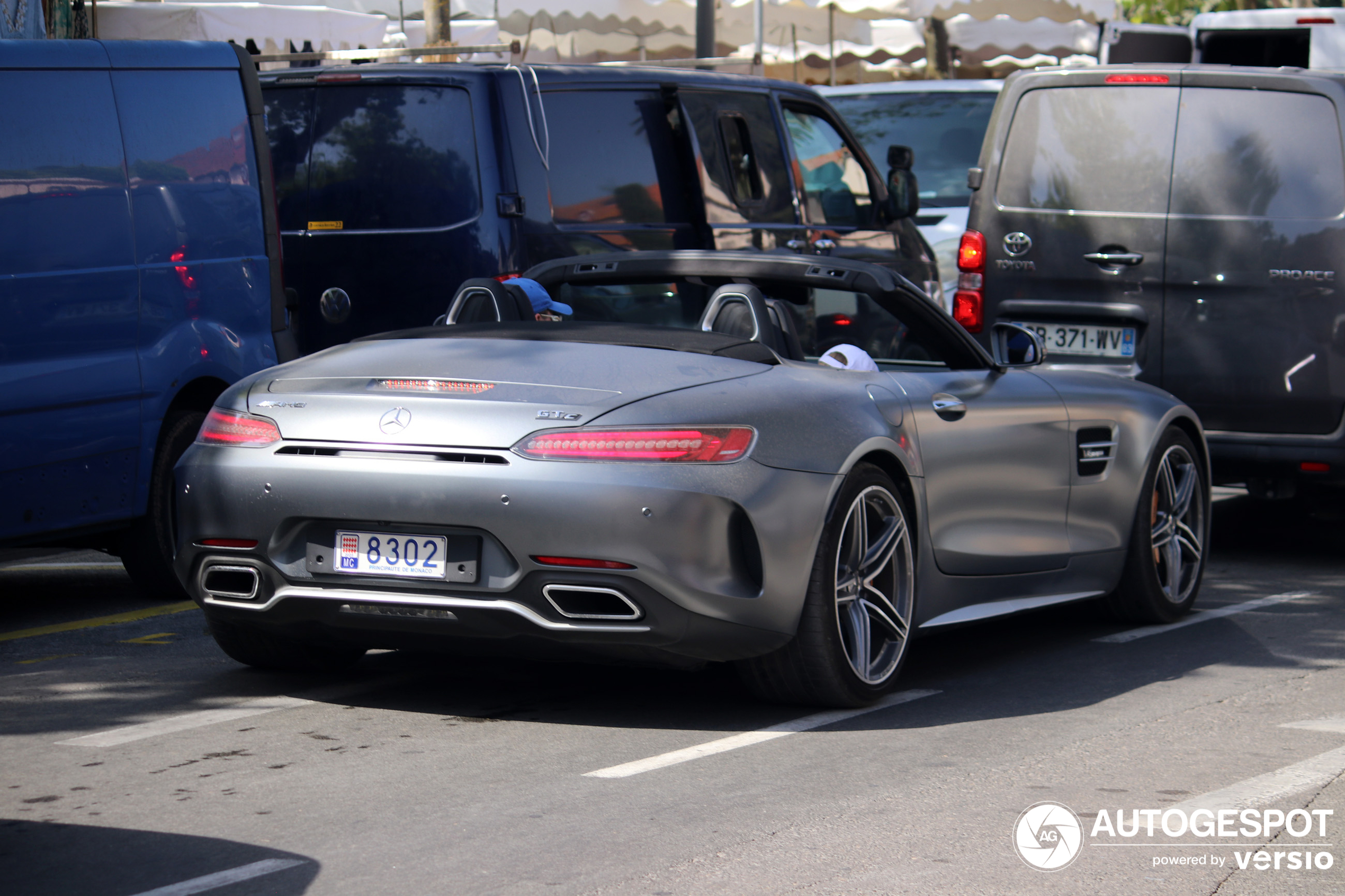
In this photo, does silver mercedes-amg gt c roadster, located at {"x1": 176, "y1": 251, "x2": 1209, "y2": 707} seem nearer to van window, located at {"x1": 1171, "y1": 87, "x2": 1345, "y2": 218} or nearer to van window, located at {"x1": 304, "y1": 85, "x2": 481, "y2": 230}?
van window, located at {"x1": 304, "y1": 85, "x2": 481, "y2": 230}

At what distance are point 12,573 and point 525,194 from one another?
291 centimetres

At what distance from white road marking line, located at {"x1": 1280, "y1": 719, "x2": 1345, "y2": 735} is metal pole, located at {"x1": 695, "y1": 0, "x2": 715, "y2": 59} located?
40.2 ft

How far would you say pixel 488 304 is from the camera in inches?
254

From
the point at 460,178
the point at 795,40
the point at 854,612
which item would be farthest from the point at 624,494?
the point at 795,40

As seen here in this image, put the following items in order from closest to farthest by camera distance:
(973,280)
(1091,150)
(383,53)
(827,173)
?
(1091,150) → (973,280) → (383,53) → (827,173)

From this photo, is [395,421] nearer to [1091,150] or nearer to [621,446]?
[621,446]

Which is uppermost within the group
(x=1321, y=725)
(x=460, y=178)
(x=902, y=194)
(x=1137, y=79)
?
(x=1137, y=79)

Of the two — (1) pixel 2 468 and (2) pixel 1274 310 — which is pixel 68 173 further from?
(2) pixel 1274 310

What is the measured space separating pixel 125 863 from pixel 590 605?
1.52 metres

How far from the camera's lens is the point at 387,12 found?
18.5 metres

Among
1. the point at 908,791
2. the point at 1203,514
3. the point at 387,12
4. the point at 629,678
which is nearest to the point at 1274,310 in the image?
the point at 1203,514

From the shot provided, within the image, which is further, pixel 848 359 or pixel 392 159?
pixel 392 159

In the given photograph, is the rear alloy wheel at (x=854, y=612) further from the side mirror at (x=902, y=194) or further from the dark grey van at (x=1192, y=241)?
the side mirror at (x=902, y=194)

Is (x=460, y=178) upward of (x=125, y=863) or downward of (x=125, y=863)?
upward
